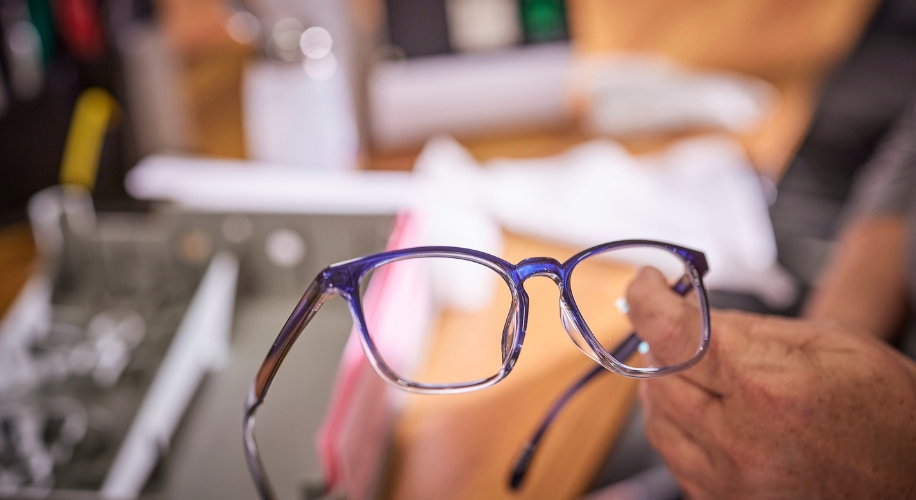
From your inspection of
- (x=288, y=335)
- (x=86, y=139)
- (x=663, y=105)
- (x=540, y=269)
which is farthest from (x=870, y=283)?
(x=86, y=139)

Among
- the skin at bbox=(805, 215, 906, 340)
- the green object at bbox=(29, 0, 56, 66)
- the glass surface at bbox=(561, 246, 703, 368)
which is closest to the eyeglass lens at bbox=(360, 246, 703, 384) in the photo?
the glass surface at bbox=(561, 246, 703, 368)

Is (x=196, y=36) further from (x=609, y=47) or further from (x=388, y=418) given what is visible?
(x=388, y=418)

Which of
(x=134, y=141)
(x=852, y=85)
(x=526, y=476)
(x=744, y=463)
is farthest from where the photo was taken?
(x=852, y=85)

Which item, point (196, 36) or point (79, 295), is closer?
point (79, 295)

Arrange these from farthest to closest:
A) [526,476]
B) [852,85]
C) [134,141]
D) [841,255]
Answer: [852,85], [134,141], [841,255], [526,476]

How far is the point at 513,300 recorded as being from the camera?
352 mm

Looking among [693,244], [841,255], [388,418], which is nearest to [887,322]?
[841,255]

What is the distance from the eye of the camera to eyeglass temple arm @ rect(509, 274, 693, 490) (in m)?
0.38

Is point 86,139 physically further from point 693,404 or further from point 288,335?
point 693,404

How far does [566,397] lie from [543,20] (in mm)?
696

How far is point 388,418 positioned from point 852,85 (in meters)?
0.99

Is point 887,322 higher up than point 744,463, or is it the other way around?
point 744,463

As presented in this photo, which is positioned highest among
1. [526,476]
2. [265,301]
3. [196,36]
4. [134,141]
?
[196,36]

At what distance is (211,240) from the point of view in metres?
0.66
